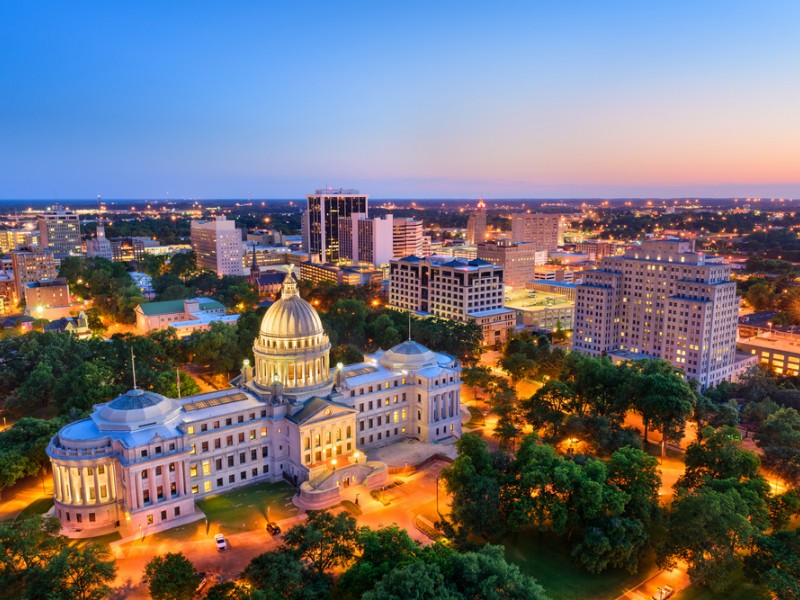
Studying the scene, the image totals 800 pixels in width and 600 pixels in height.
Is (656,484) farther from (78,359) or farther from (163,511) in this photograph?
(78,359)

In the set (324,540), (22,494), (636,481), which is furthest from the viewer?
(22,494)

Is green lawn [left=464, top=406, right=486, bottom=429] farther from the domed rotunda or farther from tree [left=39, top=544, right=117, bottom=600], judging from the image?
tree [left=39, top=544, right=117, bottom=600]

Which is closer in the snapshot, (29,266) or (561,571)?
(561,571)

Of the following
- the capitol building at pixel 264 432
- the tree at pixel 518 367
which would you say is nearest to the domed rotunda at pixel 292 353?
the capitol building at pixel 264 432

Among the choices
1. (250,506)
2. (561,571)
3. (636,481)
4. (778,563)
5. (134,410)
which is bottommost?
(561,571)

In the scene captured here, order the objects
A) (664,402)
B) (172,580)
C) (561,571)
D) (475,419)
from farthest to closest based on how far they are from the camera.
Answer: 1. (475,419)
2. (664,402)
3. (561,571)
4. (172,580)

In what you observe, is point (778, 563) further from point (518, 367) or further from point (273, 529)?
point (518, 367)

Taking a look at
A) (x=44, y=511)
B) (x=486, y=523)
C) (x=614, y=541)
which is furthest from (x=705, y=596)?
(x=44, y=511)

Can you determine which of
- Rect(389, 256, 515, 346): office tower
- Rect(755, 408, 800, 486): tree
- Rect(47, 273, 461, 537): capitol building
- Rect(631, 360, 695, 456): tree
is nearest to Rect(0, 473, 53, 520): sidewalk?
Rect(47, 273, 461, 537): capitol building

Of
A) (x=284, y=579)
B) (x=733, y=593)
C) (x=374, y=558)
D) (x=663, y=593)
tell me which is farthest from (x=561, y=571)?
(x=284, y=579)
